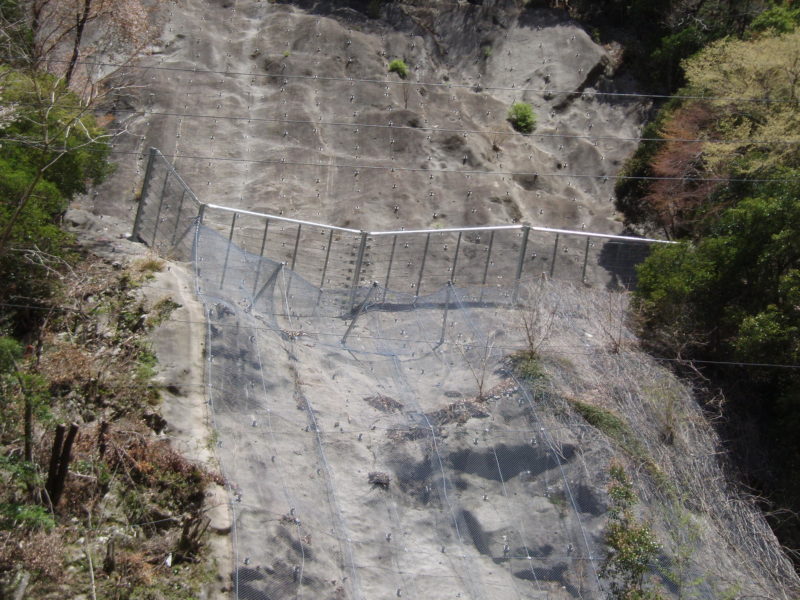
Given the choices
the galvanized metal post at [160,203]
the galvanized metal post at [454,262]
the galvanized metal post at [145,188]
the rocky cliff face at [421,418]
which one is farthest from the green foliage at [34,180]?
the galvanized metal post at [454,262]

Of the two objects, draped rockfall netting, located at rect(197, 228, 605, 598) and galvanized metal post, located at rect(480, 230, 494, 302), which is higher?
galvanized metal post, located at rect(480, 230, 494, 302)

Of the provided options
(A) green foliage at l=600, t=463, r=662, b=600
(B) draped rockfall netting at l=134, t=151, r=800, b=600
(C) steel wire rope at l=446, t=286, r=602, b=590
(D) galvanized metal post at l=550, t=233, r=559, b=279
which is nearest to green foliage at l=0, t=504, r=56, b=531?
(B) draped rockfall netting at l=134, t=151, r=800, b=600

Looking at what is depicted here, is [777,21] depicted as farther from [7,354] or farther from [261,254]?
[7,354]

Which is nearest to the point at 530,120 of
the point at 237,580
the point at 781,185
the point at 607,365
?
the point at 781,185

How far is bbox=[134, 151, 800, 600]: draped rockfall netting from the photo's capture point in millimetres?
9719

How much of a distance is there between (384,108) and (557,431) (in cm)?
1583

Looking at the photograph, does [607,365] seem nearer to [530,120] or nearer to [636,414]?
[636,414]

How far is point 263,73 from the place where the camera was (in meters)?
26.1

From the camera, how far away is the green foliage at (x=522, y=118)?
2650 cm

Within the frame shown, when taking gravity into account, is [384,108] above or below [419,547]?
above

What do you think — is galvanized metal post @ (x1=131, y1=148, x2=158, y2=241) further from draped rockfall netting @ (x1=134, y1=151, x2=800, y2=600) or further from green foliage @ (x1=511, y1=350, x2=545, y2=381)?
green foliage @ (x1=511, y1=350, x2=545, y2=381)

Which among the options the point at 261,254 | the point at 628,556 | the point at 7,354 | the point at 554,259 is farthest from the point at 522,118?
the point at 7,354

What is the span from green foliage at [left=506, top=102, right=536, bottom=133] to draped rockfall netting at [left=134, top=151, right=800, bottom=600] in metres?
10.6

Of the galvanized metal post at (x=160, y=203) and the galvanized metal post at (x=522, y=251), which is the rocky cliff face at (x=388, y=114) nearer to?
the galvanized metal post at (x=522, y=251)
